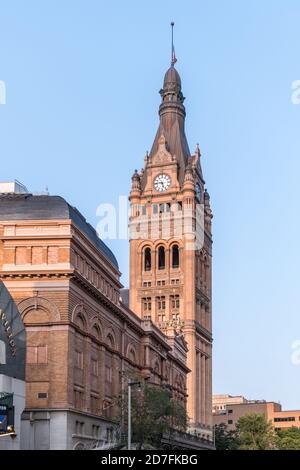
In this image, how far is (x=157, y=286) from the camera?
187 metres

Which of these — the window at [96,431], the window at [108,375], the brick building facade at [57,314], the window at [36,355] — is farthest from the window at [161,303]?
the window at [36,355]

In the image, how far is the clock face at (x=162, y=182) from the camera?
191375 millimetres

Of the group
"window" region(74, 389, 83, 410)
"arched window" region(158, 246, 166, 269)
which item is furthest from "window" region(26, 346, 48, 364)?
"arched window" region(158, 246, 166, 269)

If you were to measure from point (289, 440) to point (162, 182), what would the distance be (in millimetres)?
57667

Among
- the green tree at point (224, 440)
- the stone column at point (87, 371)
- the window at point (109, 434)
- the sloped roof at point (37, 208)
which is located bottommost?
the window at point (109, 434)

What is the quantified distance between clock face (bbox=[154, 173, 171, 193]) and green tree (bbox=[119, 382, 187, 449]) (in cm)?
9839

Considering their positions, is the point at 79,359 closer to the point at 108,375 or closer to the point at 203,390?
the point at 108,375

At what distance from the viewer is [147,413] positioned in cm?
9162

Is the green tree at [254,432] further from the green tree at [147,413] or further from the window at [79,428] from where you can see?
the window at [79,428]

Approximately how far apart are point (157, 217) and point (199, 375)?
107 feet

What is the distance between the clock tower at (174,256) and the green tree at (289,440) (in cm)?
1398

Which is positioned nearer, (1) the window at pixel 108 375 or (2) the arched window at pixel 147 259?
(1) the window at pixel 108 375
